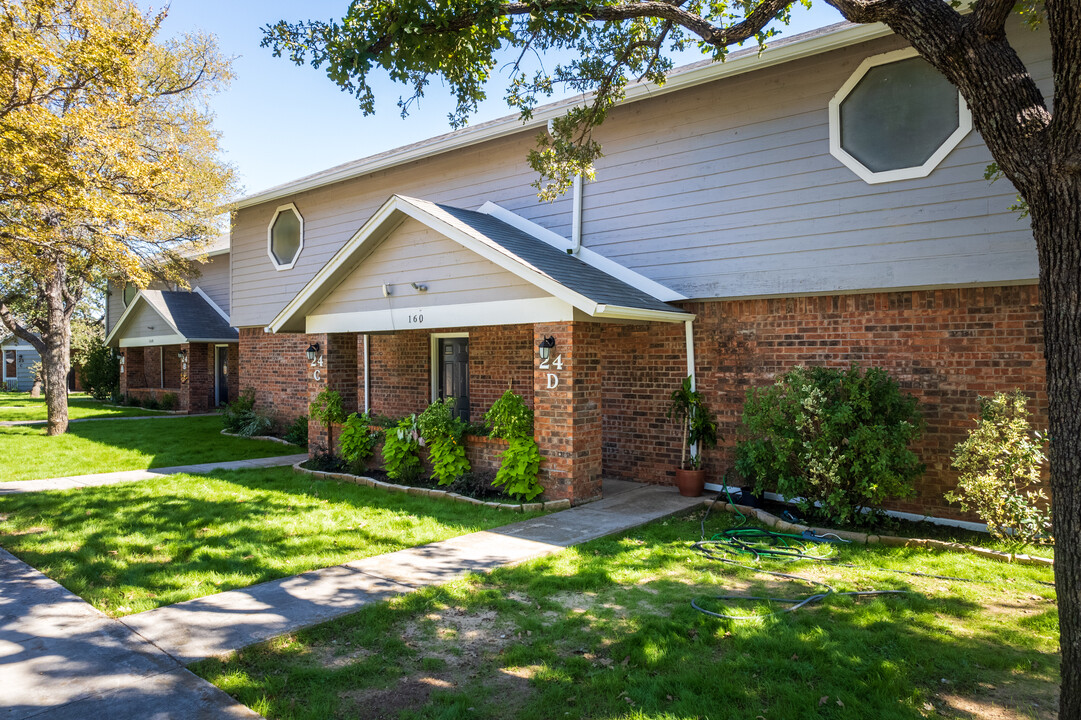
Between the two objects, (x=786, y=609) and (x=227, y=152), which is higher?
(x=227, y=152)

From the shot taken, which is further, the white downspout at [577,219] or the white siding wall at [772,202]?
the white downspout at [577,219]

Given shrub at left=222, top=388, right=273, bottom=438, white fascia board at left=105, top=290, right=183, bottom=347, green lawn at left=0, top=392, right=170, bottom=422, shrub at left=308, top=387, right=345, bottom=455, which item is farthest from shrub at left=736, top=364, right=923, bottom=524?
green lawn at left=0, top=392, right=170, bottom=422

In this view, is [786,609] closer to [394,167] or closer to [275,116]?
[394,167]

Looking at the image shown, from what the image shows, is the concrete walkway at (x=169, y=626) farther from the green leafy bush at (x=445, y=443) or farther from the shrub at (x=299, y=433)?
the shrub at (x=299, y=433)

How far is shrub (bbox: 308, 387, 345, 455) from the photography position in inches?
428

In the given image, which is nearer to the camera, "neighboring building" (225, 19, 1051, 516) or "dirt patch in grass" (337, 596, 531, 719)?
"dirt patch in grass" (337, 596, 531, 719)

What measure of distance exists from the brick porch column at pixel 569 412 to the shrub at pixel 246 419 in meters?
9.72

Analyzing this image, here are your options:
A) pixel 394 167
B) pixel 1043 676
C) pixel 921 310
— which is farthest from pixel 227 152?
pixel 1043 676

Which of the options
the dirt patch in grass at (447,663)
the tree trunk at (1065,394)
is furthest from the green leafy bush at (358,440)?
the tree trunk at (1065,394)

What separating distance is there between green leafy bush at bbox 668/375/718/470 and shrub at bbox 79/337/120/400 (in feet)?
82.2

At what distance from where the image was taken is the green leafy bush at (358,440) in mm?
Result: 10195

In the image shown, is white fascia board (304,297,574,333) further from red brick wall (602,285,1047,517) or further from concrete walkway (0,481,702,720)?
concrete walkway (0,481,702,720)

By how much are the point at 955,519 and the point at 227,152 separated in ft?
63.2

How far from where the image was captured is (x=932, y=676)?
147 inches
